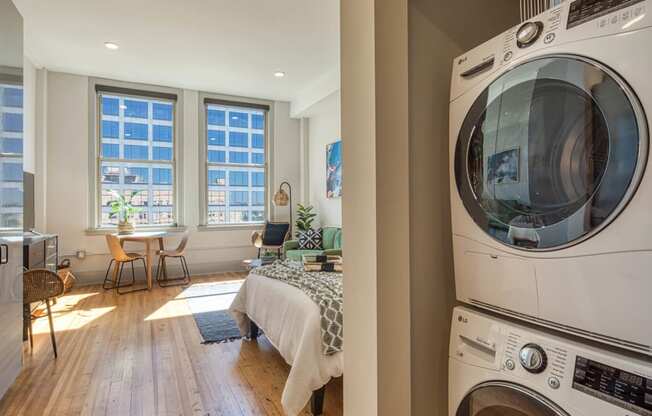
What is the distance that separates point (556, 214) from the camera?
2.72ft

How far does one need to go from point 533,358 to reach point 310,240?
14.4ft

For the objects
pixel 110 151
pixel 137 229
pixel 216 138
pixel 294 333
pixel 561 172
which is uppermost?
pixel 216 138

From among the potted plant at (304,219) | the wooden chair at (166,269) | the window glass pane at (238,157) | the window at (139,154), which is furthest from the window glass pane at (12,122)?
the potted plant at (304,219)

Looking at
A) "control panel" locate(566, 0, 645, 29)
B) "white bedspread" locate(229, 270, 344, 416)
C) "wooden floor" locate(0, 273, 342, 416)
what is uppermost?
"control panel" locate(566, 0, 645, 29)

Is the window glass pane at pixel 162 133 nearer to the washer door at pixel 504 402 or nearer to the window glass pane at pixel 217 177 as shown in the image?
the window glass pane at pixel 217 177

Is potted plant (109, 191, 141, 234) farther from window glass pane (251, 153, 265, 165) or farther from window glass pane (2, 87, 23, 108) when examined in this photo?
window glass pane (2, 87, 23, 108)

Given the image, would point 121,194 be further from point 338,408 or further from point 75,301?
point 338,408

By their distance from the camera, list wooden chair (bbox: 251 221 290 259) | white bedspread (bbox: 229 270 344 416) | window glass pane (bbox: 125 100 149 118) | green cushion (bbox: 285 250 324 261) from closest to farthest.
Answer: white bedspread (bbox: 229 270 344 416), green cushion (bbox: 285 250 324 261), window glass pane (bbox: 125 100 149 118), wooden chair (bbox: 251 221 290 259)

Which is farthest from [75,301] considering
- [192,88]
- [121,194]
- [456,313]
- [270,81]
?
[456,313]

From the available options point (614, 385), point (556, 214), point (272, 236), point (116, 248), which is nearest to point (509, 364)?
point (614, 385)

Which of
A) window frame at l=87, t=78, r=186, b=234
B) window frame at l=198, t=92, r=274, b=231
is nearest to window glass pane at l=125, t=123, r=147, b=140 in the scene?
window frame at l=87, t=78, r=186, b=234

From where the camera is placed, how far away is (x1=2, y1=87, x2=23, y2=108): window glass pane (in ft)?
6.33

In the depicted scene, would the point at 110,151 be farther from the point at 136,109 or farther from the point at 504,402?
the point at 504,402

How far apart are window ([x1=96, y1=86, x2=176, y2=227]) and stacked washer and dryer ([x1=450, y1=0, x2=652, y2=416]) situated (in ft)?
17.8
